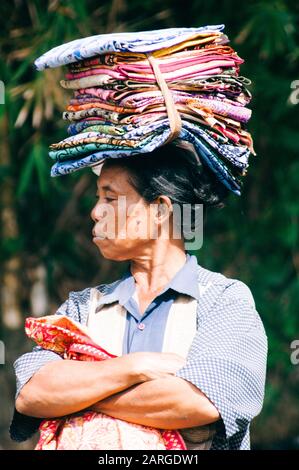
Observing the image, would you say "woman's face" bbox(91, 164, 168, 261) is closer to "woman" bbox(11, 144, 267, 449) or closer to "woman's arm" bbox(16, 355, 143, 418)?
"woman" bbox(11, 144, 267, 449)

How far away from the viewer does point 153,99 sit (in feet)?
8.41

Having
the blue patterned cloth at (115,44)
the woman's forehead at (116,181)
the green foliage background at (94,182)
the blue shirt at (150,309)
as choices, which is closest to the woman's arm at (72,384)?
the blue shirt at (150,309)

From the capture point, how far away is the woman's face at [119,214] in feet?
8.70

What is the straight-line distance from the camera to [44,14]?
17.0 ft

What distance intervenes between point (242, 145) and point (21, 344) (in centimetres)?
386

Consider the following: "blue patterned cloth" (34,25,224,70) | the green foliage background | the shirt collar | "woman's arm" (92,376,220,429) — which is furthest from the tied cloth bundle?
the green foliage background

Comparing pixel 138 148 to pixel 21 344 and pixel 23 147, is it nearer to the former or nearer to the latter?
pixel 23 147

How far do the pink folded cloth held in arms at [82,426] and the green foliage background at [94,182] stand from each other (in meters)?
2.60

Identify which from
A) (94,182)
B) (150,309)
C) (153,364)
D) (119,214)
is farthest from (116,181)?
(94,182)

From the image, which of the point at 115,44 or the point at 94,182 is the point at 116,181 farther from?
the point at 94,182

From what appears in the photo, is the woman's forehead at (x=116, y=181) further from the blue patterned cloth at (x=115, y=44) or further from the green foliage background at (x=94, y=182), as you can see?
the green foliage background at (x=94, y=182)

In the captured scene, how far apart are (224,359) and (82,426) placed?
0.40m

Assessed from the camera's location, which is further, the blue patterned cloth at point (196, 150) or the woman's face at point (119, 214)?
the woman's face at point (119, 214)
